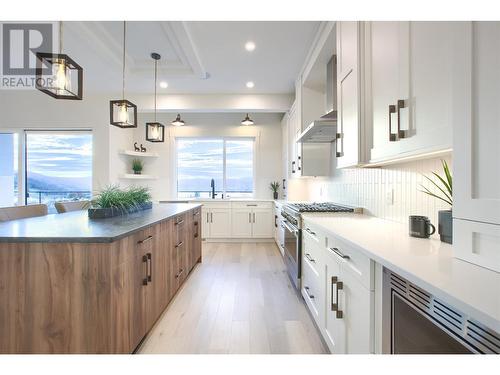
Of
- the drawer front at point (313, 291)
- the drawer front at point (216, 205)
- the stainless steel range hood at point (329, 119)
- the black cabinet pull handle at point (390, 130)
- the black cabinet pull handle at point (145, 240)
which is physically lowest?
the drawer front at point (313, 291)

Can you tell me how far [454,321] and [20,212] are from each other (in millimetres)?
3394

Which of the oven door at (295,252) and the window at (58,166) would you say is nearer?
the oven door at (295,252)

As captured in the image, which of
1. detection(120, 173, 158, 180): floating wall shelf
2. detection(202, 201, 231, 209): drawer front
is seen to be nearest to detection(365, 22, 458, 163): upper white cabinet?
detection(202, 201, 231, 209): drawer front

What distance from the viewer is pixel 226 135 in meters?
5.64

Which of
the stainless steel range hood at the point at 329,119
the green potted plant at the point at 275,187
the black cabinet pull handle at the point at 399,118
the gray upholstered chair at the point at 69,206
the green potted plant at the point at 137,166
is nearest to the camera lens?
the black cabinet pull handle at the point at 399,118

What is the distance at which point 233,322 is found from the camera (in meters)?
2.07

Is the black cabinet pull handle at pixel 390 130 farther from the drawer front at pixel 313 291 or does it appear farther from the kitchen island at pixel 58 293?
the kitchen island at pixel 58 293

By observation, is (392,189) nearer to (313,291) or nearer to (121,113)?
(313,291)

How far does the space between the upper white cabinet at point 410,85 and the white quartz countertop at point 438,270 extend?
45 cm

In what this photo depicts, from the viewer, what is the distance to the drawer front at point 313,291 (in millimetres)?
1787

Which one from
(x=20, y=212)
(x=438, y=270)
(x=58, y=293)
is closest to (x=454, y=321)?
(x=438, y=270)

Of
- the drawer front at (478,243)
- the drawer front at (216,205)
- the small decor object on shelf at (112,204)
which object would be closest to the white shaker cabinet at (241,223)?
the drawer front at (216,205)

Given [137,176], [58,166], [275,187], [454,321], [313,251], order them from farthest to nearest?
[275,187] < [137,176] < [58,166] < [313,251] < [454,321]
